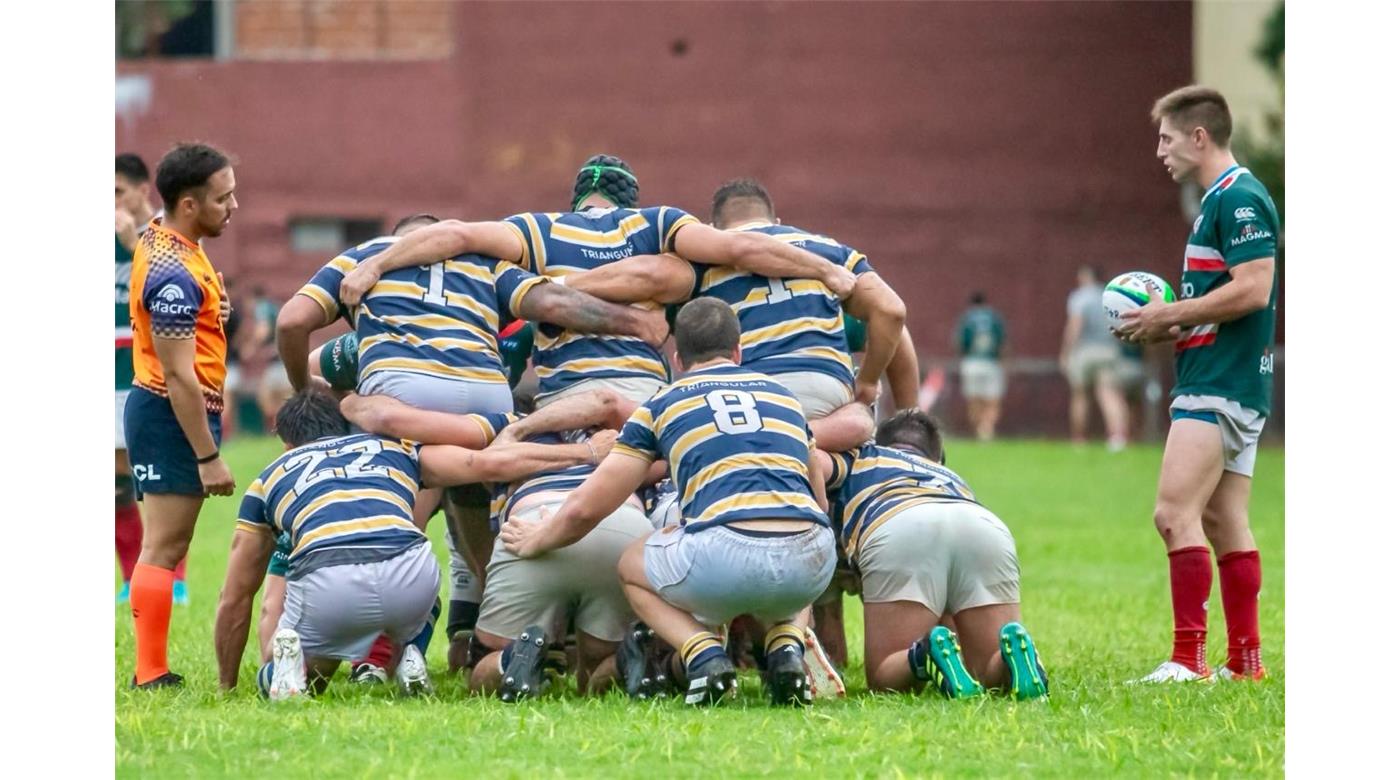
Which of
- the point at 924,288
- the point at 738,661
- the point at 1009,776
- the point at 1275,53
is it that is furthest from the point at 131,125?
the point at 1009,776

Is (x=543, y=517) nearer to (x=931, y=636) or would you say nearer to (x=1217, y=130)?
(x=931, y=636)

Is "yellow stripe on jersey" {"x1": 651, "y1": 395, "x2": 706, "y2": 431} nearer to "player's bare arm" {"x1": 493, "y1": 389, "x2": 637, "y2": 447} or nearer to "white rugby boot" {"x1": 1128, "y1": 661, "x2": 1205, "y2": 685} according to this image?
"player's bare arm" {"x1": 493, "y1": 389, "x2": 637, "y2": 447}

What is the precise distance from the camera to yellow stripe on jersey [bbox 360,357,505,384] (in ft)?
22.1

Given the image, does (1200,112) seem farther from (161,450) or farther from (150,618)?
(150,618)

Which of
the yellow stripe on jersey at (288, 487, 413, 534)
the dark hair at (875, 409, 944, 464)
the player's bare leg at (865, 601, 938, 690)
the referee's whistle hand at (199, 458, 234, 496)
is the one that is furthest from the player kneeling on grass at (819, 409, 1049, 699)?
the referee's whistle hand at (199, 458, 234, 496)

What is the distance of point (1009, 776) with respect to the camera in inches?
191

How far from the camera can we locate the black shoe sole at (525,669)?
20.0 ft

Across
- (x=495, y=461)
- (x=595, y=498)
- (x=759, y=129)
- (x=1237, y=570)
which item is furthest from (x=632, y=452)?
(x=759, y=129)

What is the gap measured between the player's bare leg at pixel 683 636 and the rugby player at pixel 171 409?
1.58m

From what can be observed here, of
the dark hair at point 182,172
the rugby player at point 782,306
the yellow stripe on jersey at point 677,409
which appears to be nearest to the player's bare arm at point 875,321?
the rugby player at point 782,306

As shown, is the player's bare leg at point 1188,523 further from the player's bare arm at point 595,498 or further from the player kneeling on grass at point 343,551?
the player kneeling on grass at point 343,551

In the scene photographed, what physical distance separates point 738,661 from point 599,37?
22.2 meters

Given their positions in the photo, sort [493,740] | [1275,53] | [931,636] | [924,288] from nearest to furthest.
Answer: [493,740]
[931,636]
[1275,53]
[924,288]

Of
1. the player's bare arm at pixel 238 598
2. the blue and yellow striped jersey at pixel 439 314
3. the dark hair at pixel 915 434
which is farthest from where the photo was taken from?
the dark hair at pixel 915 434
